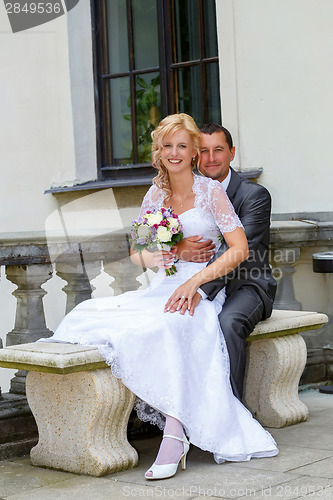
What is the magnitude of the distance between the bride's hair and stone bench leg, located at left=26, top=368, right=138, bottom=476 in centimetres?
115

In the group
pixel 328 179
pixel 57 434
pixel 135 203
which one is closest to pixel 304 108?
pixel 328 179

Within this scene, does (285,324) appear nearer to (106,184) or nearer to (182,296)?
(182,296)

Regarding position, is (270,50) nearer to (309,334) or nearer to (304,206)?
(304,206)

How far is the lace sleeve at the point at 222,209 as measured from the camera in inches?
169

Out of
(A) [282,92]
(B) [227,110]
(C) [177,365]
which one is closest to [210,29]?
(B) [227,110]

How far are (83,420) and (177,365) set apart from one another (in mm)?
501

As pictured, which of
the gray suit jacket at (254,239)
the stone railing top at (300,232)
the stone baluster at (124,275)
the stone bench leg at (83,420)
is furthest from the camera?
the stone railing top at (300,232)

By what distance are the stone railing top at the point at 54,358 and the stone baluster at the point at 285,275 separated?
8.14 feet

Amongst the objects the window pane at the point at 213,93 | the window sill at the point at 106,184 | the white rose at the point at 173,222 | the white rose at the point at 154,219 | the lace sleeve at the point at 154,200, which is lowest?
the window sill at the point at 106,184

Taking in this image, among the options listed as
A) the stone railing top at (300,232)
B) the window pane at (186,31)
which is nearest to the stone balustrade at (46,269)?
the stone railing top at (300,232)

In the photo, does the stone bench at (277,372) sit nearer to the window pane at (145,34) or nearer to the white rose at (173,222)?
the white rose at (173,222)

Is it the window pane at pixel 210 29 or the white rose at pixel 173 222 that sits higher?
the window pane at pixel 210 29

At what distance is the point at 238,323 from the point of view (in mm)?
4238

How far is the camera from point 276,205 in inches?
256
